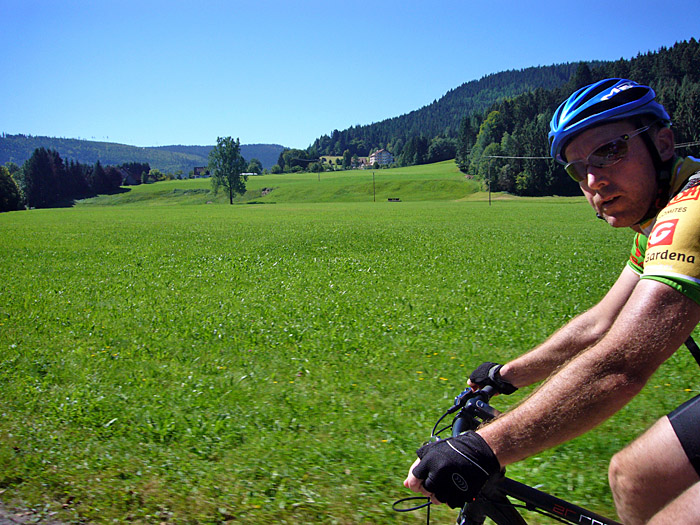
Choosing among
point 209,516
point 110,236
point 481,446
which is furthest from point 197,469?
point 110,236

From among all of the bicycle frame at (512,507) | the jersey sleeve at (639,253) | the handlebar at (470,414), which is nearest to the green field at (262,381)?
the handlebar at (470,414)

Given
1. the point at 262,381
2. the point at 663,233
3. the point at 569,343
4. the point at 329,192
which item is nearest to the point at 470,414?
the point at 569,343

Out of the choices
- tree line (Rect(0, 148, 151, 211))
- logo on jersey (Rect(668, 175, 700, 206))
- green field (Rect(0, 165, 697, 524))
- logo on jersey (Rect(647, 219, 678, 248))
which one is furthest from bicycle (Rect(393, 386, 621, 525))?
tree line (Rect(0, 148, 151, 211))

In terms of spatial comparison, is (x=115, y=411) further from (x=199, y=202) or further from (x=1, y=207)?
(x=199, y=202)

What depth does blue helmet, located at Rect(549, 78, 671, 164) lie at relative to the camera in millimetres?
2191

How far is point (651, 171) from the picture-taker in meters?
2.23

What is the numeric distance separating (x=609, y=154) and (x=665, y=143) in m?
0.23

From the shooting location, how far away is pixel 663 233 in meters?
1.84

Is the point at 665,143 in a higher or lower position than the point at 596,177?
higher

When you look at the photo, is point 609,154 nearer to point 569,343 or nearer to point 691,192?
point 691,192

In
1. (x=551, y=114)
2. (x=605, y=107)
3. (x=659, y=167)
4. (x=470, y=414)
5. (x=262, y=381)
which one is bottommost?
(x=262, y=381)

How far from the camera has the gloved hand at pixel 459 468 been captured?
1753mm

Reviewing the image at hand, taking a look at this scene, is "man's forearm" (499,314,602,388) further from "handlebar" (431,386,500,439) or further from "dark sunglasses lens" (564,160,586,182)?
"dark sunglasses lens" (564,160,586,182)

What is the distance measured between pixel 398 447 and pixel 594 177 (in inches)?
136
